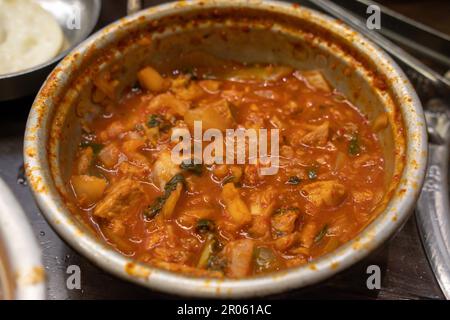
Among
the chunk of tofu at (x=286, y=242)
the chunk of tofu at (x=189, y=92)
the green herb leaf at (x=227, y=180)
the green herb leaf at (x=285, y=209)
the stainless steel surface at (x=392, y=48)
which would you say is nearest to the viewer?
the chunk of tofu at (x=286, y=242)

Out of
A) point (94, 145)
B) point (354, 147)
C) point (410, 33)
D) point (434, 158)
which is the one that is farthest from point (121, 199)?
point (410, 33)

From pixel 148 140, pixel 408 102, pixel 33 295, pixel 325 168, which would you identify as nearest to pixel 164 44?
pixel 148 140

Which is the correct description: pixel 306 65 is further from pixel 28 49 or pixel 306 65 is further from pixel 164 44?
pixel 28 49

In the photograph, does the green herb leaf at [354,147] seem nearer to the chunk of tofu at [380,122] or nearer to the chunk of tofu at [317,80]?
the chunk of tofu at [380,122]

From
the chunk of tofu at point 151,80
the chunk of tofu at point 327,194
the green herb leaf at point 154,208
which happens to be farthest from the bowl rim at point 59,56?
the chunk of tofu at point 327,194

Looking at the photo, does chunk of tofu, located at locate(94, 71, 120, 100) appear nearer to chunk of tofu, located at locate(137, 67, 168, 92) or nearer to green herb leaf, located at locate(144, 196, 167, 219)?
chunk of tofu, located at locate(137, 67, 168, 92)

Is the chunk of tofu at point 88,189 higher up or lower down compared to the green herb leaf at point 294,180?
lower down
